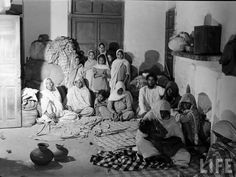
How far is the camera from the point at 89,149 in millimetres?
4516

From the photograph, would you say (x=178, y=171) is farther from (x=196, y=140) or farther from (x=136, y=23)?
(x=136, y=23)

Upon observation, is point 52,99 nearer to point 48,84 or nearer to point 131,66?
point 48,84

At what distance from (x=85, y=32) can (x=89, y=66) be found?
753mm

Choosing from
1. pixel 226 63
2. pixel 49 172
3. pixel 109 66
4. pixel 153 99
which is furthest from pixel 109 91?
pixel 226 63

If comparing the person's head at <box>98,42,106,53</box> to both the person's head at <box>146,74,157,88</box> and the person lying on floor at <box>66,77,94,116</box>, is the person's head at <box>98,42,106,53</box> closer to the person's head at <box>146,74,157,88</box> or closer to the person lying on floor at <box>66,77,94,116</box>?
the person lying on floor at <box>66,77,94,116</box>

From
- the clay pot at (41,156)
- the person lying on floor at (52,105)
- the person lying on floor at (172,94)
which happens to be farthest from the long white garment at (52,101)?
the clay pot at (41,156)

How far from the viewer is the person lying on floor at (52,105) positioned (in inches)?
232

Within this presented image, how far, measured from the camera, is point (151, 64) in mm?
7512

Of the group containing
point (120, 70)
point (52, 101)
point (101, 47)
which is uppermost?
point (101, 47)

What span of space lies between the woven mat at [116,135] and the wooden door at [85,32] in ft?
6.48

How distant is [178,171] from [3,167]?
6.27 feet

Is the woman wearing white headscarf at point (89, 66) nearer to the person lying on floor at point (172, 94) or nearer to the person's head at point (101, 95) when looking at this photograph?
the person's head at point (101, 95)

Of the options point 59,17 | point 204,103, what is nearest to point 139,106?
point 204,103

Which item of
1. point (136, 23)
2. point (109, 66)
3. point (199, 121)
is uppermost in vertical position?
point (136, 23)
